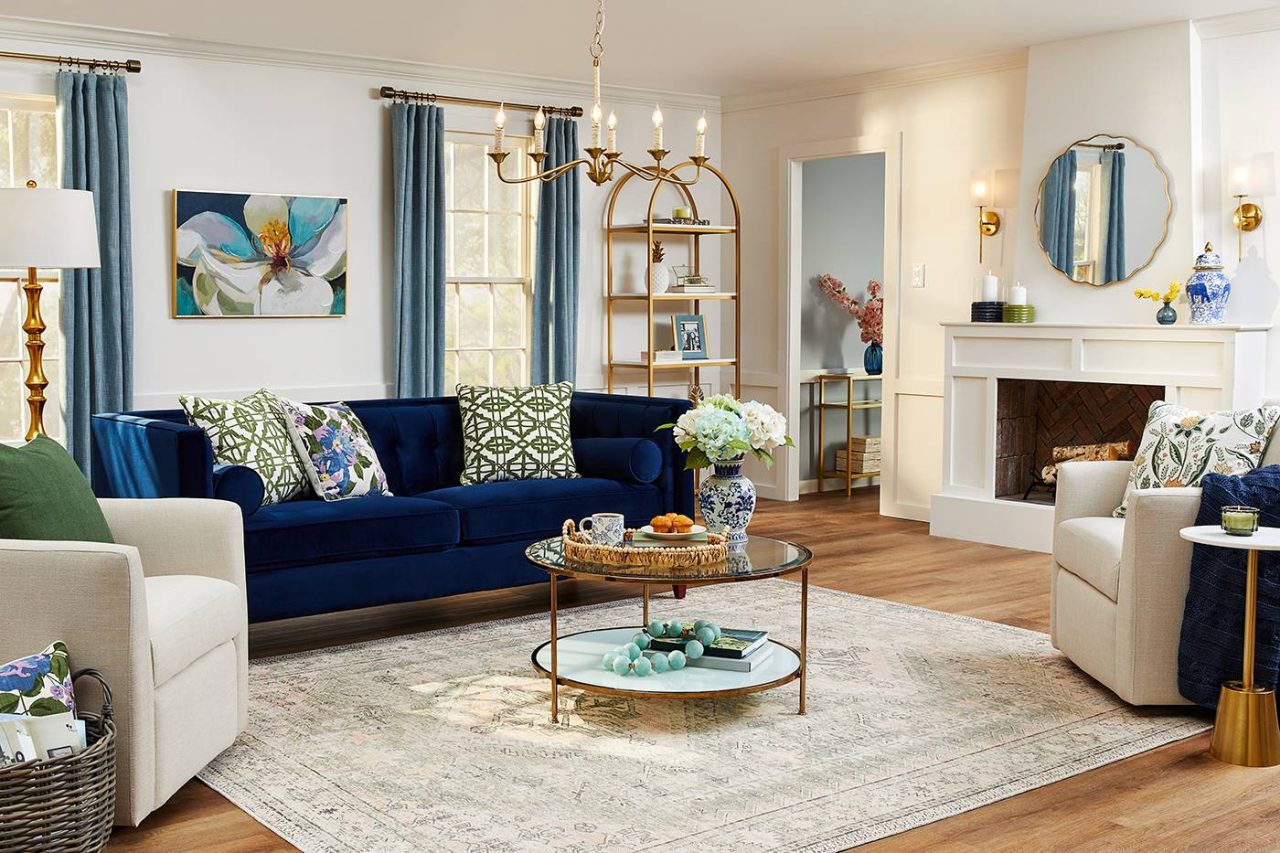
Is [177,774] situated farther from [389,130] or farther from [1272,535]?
[389,130]

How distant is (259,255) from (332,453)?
2056 mm

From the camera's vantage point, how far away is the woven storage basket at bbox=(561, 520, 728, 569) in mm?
3803

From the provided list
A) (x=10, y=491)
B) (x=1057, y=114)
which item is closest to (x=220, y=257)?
(x=10, y=491)

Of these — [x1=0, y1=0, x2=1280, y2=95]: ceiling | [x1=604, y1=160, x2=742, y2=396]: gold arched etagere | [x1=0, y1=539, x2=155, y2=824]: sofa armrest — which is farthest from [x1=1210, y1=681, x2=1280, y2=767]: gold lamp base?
[x1=604, y1=160, x2=742, y2=396]: gold arched etagere

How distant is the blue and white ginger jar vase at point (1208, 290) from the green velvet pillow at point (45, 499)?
470 cm

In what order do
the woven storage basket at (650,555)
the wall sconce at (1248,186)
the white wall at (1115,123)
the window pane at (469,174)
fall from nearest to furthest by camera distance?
the woven storage basket at (650,555) → the wall sconce at (1248,186) → the white wall at (1115,123) → the window pane at (469,174)

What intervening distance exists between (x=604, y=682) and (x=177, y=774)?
1164mm

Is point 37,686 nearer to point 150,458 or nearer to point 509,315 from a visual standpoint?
point 150,458

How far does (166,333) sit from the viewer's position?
6.45 meters

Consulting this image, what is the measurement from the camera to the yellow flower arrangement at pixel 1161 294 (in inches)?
241

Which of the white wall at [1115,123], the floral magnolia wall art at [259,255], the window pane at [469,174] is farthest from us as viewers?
the window pane at [469,174]

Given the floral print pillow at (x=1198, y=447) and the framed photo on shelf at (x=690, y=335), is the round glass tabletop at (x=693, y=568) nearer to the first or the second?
the floral print pillow at (x=1198, y=447)

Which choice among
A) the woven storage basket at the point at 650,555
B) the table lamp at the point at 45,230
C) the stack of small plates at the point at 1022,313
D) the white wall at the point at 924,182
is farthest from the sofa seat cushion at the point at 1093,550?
the table lamp at the point at 45,230

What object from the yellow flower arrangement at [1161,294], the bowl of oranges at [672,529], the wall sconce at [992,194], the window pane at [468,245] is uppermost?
the wall sconce at [992,194]
